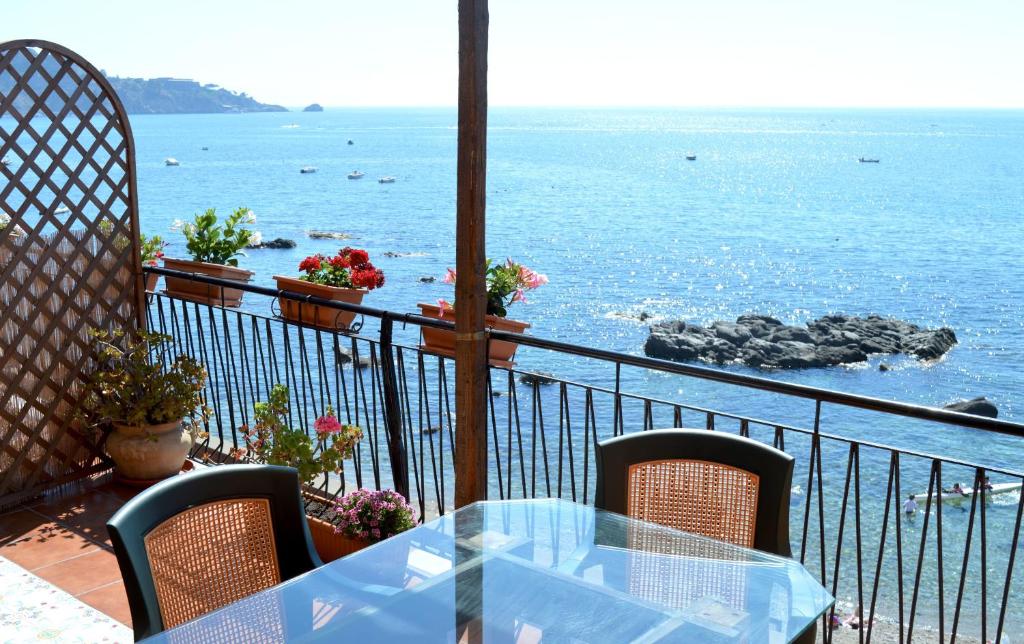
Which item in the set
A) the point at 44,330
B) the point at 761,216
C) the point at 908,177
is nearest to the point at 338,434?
the point at 44,330

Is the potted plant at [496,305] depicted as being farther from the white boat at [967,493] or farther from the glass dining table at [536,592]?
the white boat at [967,493]

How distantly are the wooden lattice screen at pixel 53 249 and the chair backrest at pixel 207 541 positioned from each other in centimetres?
248

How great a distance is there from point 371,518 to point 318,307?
1.29m

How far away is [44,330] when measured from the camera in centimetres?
428

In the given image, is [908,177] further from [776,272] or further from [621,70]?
[776,272]

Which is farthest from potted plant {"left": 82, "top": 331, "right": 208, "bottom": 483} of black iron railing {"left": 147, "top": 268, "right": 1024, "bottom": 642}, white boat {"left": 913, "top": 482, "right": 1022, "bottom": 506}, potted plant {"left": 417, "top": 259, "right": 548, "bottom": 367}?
white boat {"left": 913, "top": 482, "right": 1022, "bottom": 506}

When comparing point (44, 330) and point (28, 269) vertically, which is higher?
point (28, 269)

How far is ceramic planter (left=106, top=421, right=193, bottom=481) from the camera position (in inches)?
167

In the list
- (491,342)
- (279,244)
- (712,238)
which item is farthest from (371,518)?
(712,238)

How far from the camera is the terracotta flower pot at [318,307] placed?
13.9 ft

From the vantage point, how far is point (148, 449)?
4.26 metres

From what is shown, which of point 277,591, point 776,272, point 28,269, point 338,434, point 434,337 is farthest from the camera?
point 776,272

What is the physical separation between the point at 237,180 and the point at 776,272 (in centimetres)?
3224

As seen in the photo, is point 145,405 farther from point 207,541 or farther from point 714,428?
point 714,428
